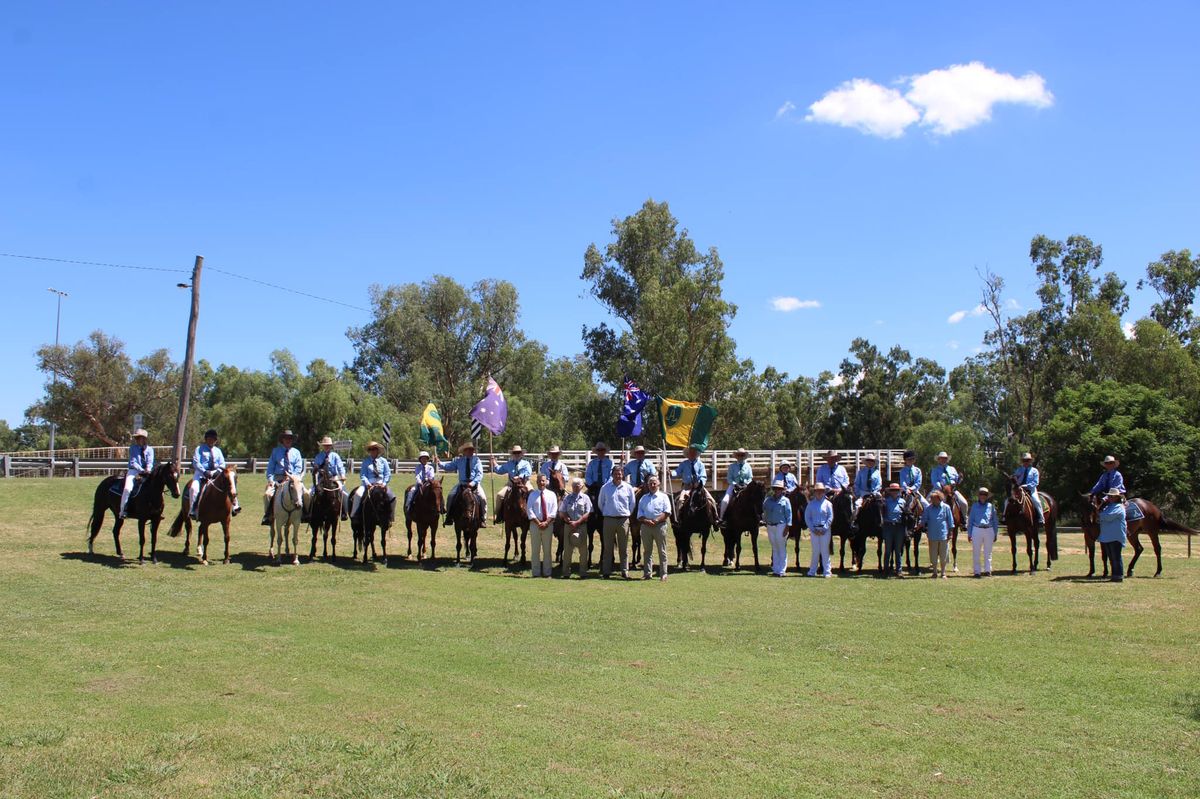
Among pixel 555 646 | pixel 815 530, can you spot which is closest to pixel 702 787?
pixel 555 646

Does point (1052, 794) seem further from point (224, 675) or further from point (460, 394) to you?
point (460, 394)

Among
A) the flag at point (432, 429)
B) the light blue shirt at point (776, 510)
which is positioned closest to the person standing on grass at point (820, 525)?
the light blue shirt at point (776, 510)

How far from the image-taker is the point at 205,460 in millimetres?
17125

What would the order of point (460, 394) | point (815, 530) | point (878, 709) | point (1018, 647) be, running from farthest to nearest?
point (460, 394)
point (815, 530)
point (1018, 647)
point (878, 709)

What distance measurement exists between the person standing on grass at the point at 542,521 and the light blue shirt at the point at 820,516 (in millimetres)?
4920

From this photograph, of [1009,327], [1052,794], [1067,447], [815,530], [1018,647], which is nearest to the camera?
[1052,794]

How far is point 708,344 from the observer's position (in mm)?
47906

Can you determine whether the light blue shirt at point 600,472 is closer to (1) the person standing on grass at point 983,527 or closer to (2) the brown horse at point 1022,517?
(1) the person standing on grass at point 983,527

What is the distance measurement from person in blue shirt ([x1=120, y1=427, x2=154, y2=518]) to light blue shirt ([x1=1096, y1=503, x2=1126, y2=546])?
1751cm

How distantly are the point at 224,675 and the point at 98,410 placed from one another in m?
57.2

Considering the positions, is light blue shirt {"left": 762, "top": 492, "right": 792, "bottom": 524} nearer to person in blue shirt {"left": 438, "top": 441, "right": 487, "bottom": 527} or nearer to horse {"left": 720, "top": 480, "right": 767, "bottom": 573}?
horse {"left": 720, "top": 480, "right": 767, "bottom": 573}

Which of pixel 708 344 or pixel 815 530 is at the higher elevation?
pixel 708 344

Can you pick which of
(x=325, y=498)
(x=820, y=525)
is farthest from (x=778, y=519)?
(x=325, y=498)

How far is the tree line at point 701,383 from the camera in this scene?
38.3 metres
